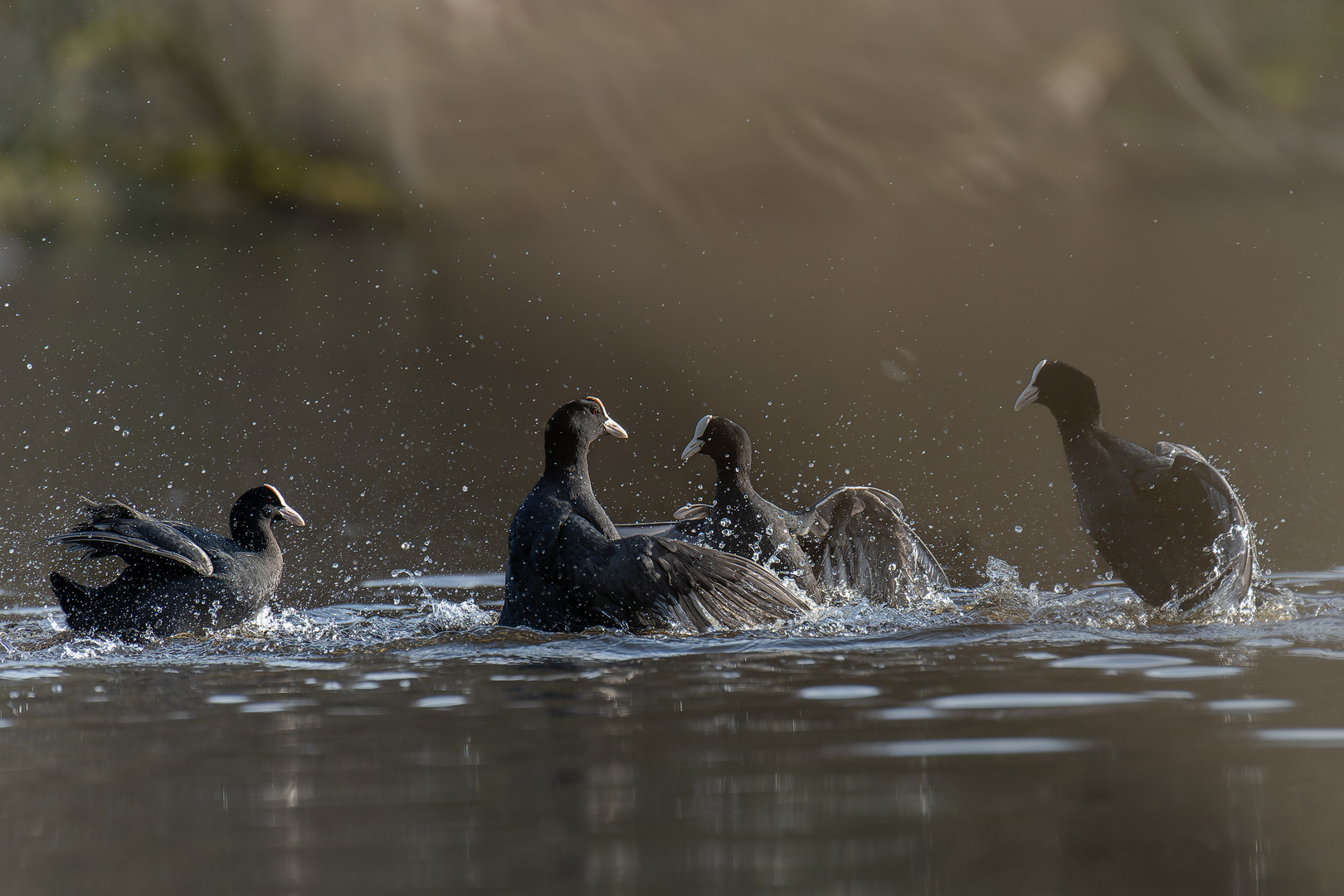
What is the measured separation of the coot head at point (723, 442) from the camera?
7469 mm

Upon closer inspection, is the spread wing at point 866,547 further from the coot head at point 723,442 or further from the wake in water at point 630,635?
the coot head at point 723,442

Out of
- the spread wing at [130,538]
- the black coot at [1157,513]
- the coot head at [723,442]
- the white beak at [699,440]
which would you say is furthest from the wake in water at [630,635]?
the white beak at [699,440]

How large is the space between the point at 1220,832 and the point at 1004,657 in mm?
1997

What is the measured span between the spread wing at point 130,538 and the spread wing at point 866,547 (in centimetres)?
300

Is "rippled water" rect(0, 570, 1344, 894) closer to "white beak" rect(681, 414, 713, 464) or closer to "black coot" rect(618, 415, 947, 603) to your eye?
"black coot" rect(618, 415, 947, 603)

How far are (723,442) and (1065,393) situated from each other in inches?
67.7

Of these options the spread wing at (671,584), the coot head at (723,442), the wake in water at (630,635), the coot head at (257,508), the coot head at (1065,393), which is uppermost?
the coot head at (1065,393)

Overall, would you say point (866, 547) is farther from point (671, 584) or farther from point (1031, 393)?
point (671, 584)

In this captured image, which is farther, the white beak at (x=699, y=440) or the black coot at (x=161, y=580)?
the white beak at (x=699, y=440)

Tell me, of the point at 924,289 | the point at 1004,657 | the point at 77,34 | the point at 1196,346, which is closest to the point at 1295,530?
the point at 1004,657

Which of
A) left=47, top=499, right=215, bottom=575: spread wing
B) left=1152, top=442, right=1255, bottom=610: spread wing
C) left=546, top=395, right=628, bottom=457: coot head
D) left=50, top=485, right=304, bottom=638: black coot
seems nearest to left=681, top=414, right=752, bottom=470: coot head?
left=546, top=395, right=628, bottom=457: coot head

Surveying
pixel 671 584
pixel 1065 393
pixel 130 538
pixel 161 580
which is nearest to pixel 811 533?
pixel 1065 393

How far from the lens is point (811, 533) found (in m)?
7.77

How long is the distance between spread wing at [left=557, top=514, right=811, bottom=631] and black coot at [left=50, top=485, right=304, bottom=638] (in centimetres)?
153
